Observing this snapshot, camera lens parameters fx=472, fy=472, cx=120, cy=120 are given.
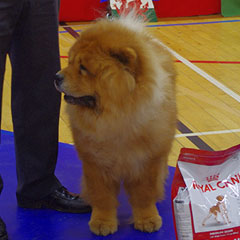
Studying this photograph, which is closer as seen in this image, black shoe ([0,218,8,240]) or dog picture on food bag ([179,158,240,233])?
dog picture on food bag ([179,158,240,233])

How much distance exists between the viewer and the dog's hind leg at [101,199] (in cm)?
185

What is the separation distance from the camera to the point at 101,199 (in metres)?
1.88

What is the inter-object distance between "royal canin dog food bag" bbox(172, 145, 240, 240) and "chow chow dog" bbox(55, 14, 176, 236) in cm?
17

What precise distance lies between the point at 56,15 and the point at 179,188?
0.82 m

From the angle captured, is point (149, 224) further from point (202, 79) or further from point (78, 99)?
point (202, 79)

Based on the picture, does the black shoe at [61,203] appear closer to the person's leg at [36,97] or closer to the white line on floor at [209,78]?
the person's leg at [36,97]

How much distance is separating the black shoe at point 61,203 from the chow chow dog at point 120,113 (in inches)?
3.7

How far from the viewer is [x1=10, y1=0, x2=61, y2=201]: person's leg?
5.91ft

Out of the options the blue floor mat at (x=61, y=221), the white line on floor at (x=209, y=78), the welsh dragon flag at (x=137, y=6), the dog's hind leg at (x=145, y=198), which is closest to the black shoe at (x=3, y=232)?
the blue floor mat at (x=61, y=221)

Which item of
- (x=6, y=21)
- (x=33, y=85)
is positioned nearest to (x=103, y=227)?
(x=33, y=85)

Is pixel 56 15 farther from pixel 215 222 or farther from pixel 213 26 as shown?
pixel 213 26

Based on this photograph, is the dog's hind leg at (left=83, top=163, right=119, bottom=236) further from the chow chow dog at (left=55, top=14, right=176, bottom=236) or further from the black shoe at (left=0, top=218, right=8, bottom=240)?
the black shoe at (left=0, top=218, right=8, bottom=240)

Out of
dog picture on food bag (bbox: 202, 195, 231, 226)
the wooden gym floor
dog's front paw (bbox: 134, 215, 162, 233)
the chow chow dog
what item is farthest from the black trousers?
dog picture on food bag (bbox: 202, 195, 231, 226)

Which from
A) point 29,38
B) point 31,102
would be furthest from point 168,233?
point 29,38
